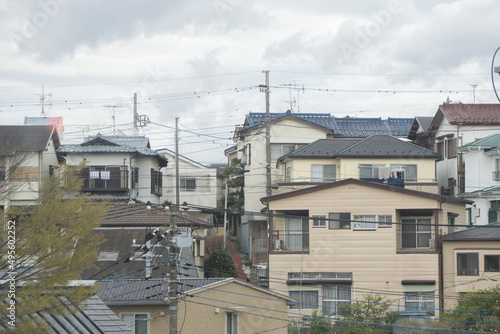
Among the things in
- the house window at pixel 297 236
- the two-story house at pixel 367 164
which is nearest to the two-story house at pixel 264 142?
the two-story house at pixel 367 164

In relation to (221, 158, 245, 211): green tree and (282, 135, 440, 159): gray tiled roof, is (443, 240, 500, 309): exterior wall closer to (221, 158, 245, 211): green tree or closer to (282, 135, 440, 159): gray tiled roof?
(282, 135, 440, 159): gray tiled roof

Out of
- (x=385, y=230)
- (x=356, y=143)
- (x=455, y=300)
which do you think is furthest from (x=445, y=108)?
(x=455, y=300)

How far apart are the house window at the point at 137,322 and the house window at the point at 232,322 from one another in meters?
3.21

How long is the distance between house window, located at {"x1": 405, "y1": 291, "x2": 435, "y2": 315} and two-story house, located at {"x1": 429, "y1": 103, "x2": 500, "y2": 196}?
38.5 ft

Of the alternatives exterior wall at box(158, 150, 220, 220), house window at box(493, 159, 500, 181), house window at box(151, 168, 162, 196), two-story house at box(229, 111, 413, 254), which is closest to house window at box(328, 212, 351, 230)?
two-story house at box(229, 111, 413, 254)

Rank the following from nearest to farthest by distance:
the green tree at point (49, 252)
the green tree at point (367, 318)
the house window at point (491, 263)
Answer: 1. the green tree at point (49, 252)
2. the green tree at point (367, 318)
3. the house window at point (491, 263)

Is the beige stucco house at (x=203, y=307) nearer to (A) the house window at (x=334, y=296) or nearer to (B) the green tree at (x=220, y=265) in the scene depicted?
(A) the house window at (x=334, y=296)

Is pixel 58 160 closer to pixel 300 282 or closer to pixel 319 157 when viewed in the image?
pixel 319 157

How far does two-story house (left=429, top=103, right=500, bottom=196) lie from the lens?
1873 inches

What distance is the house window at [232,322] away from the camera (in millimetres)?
27925

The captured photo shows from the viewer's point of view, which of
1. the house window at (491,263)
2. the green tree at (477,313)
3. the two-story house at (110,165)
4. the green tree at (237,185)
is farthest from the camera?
the green tree at (237,185)

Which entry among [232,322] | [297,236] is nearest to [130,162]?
[297,236]

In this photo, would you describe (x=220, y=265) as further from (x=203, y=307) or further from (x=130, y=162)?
(x=130, y=162)

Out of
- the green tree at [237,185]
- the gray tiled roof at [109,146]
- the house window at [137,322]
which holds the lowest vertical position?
the house window at [137,322]
